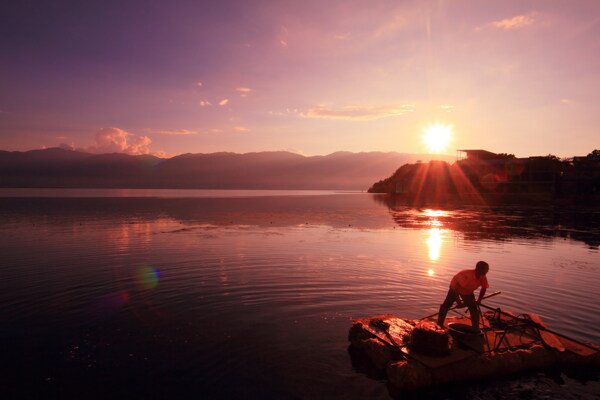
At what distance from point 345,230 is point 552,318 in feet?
89.5

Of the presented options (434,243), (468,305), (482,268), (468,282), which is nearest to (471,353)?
(468,305)

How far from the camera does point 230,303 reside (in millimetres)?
15047

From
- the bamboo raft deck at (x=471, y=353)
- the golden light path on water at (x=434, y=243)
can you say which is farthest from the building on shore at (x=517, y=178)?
the bamboo raft deck at (x=471, y=353)

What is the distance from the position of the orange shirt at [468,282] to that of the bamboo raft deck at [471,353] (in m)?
1.27

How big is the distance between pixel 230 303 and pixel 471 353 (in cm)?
957

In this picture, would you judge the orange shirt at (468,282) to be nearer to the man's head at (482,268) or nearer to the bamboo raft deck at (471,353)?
the man's head at (482,268)

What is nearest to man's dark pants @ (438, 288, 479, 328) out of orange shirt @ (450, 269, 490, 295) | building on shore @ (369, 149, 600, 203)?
orange shirt @ (450, 269, 490, 295)

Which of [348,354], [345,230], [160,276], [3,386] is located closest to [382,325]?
[348,354]

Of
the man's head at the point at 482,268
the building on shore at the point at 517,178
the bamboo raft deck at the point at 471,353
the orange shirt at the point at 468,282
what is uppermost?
the building on shore at the point at 517,178

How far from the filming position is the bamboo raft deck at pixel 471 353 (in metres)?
8.77

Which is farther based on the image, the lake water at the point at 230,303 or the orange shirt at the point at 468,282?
the orange shirt at the point at 468,282

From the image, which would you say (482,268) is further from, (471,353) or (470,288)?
(471,353)

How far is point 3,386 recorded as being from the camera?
28.8ft

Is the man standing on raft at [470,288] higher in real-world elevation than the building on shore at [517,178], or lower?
lower
